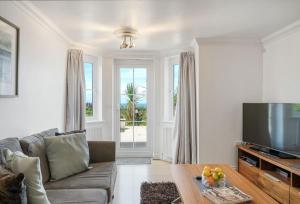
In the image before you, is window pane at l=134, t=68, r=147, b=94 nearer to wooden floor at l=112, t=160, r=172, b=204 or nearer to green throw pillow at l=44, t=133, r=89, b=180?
wooden floor at l=112, t=160, r=172, b=204

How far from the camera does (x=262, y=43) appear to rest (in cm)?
414

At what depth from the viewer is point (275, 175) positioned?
3.08m

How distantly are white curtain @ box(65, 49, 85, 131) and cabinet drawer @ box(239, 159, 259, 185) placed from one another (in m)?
2.74

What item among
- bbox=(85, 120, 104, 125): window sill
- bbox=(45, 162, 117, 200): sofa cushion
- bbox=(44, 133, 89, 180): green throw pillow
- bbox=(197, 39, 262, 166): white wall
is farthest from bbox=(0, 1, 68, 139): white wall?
bbox=(197, 39, 262, 166): white wall

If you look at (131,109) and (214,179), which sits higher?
(131,109)

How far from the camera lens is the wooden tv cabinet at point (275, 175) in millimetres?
2648

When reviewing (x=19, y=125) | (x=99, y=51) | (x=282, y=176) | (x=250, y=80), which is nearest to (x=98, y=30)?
(x=99, y=51)

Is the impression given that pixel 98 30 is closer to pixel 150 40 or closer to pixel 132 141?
pixel 150 40

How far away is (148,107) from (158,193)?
2.40m

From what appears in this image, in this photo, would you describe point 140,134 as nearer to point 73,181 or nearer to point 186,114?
point 186,114

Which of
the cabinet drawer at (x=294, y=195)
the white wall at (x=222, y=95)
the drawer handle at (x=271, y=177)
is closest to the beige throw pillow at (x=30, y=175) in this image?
the cabinet drawer at (x=294, y=195)

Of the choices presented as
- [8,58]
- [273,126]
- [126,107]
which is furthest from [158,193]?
[126,107]

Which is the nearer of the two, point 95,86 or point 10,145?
point 10,145

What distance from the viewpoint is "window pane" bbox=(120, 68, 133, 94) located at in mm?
5387
